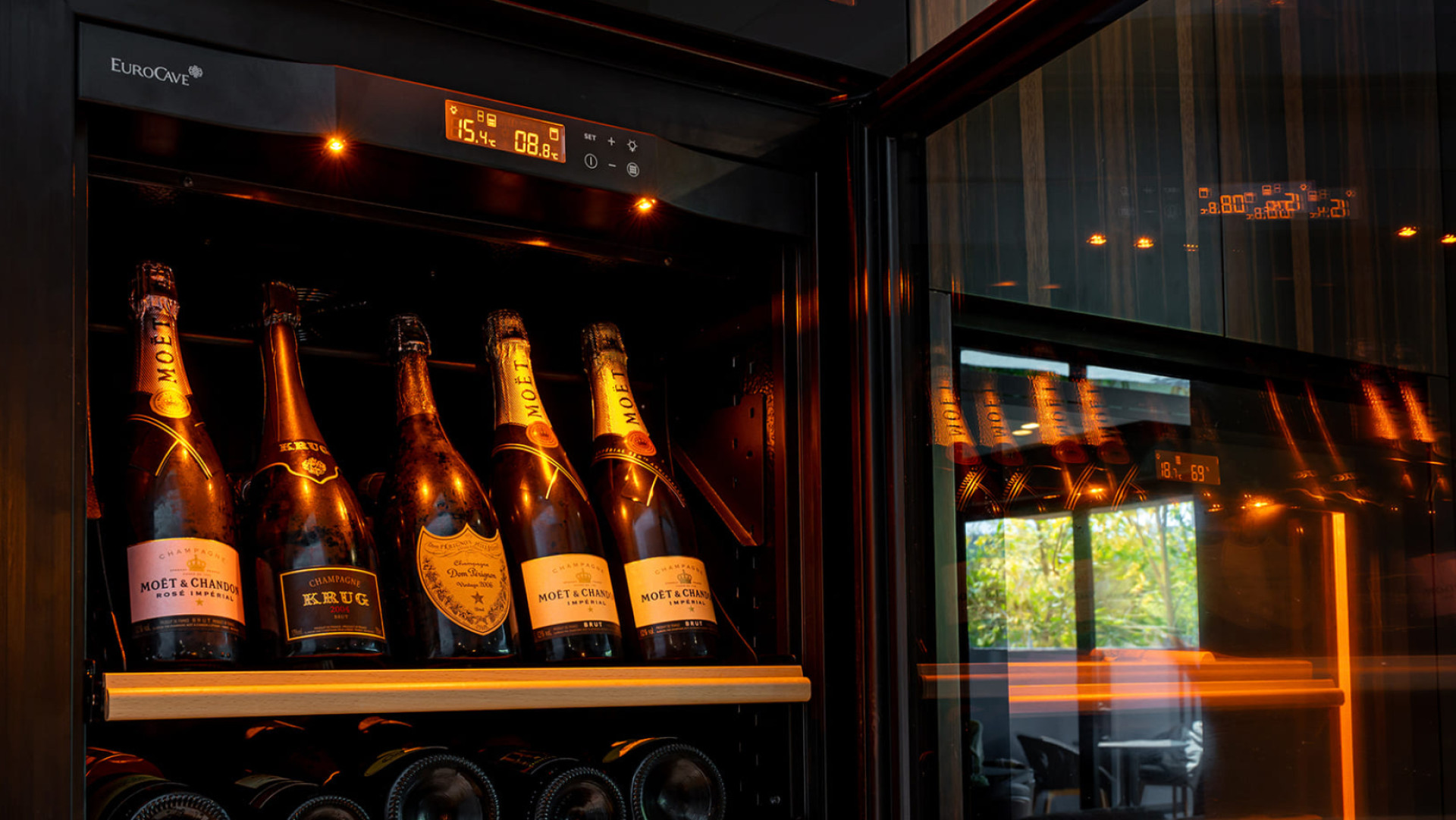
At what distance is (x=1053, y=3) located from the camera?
84 cm

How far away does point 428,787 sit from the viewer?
1.00m

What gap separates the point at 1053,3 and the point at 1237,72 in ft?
0.49

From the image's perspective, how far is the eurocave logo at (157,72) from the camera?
31.5 inches

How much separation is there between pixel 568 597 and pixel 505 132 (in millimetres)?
407

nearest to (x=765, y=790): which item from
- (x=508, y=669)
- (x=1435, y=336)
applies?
(x=508, y=669)

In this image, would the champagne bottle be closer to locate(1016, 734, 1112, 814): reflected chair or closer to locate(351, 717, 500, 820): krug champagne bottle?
locate(351, 717, 500, 820): krug champagne bottle

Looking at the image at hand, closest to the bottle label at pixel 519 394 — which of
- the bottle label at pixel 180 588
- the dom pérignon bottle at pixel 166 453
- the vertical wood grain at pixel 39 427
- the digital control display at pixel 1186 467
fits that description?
the dom pérignon bottle at pixel 166 453

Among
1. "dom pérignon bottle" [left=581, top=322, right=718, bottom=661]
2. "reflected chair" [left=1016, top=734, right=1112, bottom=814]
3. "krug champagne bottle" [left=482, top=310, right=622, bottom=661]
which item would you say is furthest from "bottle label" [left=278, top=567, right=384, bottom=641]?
"reflected chair" [left=1016, top=734, right=1112, bottom=814]

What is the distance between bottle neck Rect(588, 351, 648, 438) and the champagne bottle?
0.28m

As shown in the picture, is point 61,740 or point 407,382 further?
point 407,382

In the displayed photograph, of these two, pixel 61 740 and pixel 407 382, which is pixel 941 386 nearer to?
pixel 407 382

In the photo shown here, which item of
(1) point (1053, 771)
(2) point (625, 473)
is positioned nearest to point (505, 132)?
(2) point (625, 473)

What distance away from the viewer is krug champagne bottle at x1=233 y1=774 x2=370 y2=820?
0.92 metres

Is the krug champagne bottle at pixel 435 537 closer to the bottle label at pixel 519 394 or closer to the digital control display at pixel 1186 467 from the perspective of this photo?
the bottle label at pixel 519 394
